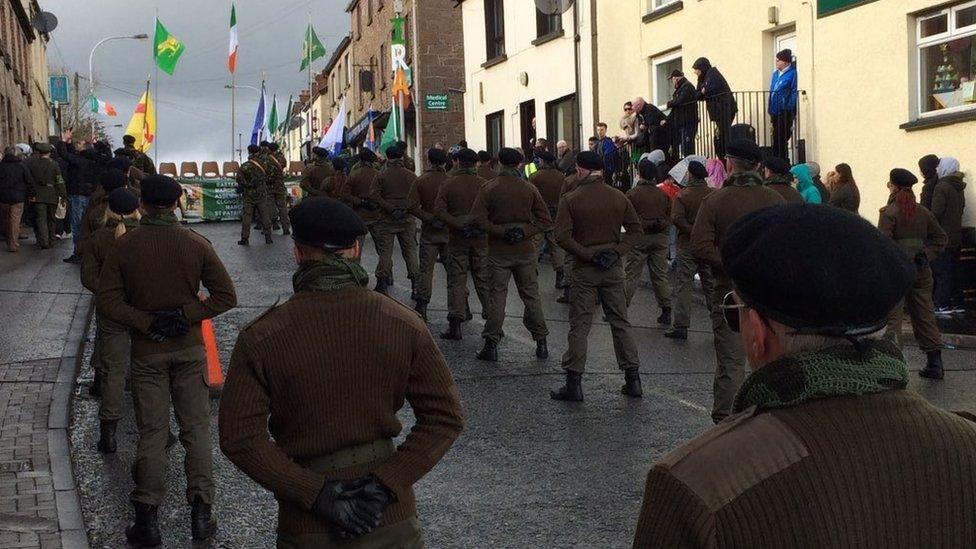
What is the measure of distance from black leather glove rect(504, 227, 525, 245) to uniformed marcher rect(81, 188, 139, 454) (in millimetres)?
4191

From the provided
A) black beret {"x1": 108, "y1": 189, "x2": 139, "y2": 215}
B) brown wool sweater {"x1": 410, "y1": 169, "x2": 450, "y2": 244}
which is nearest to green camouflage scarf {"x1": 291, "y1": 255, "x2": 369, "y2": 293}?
black beret {"x1": 108, "y1": 189, "x2": 139, "y2": 215}

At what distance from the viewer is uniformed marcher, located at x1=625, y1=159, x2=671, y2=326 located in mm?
14336

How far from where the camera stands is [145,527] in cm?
632

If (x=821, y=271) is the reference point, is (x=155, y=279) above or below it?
below

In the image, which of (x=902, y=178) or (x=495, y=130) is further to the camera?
(x=495, y=130)

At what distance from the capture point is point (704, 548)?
1.78 metres

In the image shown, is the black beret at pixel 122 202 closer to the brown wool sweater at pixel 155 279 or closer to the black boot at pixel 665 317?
the brown wool sweater at pixel 155 279

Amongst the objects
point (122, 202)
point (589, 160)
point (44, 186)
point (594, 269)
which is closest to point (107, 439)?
point (122, 202)

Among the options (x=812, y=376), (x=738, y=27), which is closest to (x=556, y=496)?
(x=812, y=376)

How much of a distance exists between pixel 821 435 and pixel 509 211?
994 centimetres

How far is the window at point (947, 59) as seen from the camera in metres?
15.0

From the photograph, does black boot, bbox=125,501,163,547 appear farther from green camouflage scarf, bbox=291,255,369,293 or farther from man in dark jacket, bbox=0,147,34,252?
man in dark jacket, bbox=0,147,34,252

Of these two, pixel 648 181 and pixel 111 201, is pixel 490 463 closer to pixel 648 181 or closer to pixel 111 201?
pixel 111 201

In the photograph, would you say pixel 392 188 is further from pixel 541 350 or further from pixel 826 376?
pixel 826 376
